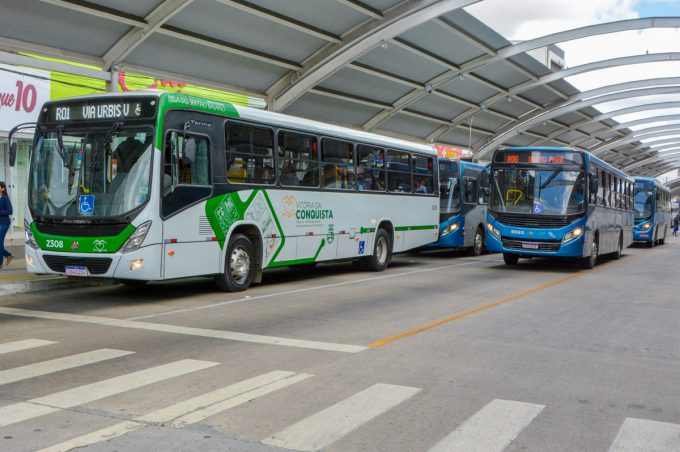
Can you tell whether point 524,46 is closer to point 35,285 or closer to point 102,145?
point 102,145

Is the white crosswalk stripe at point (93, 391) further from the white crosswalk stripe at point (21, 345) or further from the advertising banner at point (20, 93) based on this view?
the advertising banner at point (20, 93)

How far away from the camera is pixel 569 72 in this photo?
36.8 meters

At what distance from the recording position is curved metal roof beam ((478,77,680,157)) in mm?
41537

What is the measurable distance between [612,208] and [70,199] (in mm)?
17350

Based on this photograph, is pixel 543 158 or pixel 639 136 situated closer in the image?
pixel 543 158

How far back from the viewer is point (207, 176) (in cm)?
1220

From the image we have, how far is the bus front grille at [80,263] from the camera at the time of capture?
36.5 ft

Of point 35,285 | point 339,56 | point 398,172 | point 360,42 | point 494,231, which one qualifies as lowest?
point 35,285

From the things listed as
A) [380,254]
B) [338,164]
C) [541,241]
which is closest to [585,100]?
[541,241]

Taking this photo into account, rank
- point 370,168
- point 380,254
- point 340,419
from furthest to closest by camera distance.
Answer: point 380,254 < point 370,168 < point 340,419

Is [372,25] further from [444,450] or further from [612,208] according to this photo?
[444,450]

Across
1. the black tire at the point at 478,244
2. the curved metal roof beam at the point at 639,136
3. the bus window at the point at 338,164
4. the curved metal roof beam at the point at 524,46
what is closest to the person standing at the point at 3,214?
the bus window at the point at 338,164

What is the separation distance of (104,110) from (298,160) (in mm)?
4324

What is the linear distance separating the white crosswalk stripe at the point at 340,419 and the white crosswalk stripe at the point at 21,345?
3920mm
